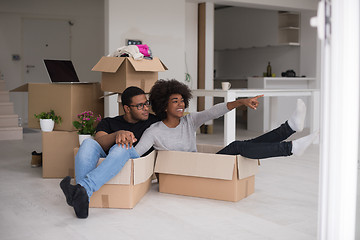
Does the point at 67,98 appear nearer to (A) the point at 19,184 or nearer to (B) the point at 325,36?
(A) the point at 19,184

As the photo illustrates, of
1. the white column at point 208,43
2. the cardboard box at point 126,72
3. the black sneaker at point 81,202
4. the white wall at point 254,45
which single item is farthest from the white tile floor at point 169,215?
the white wall at point 254,45

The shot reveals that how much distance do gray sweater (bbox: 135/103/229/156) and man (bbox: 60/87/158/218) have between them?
11 centimetres

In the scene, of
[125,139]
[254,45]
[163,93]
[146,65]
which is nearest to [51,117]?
[146,65]

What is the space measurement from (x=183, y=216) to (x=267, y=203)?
0.60m

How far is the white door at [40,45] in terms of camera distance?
9039 millimetres

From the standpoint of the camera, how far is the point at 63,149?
3.74 metres

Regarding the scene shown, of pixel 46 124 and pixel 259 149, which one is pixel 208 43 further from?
pixel 259 149

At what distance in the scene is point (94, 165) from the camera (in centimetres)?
284

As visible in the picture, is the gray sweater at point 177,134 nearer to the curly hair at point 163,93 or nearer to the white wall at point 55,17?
the curly hair at point 163,93

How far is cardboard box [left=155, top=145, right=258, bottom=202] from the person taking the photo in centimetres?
294

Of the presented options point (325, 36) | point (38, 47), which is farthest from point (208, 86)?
point (325, 36)

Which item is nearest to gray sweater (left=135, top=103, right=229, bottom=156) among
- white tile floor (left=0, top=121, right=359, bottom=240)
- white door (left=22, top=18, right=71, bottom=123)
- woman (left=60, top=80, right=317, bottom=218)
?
woman (left=60, top=80, right=317, bottom=218)

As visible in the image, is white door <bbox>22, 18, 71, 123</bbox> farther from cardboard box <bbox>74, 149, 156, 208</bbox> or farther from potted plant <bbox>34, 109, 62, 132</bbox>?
cardboard box <bbox>74, 149, 156, 208</bbox>

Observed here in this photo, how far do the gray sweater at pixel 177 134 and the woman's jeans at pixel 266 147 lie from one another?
0.24 meters
